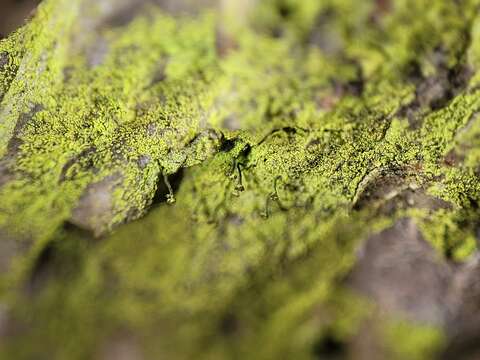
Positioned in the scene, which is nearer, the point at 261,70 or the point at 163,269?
the point at 261,70

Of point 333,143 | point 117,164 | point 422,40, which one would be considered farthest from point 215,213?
point 422,40

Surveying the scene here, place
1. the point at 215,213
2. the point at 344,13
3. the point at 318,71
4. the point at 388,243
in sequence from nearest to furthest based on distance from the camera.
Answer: the point at 344,13 → the point at 318,71 → the point at 388,243 → the point at 215,213

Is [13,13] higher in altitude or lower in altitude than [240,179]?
higher

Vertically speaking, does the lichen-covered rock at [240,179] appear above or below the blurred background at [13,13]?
below

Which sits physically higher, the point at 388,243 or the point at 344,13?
the point at 344,13

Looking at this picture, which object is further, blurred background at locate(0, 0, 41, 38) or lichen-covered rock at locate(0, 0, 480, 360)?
blurred background at locate(0, 0, 41, 38)

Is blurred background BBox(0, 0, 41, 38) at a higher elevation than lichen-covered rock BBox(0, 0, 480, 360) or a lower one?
higher

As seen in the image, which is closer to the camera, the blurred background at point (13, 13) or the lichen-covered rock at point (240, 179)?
the lichen-covered rock at point (240, 179)

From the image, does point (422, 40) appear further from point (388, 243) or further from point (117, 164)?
point (117, 164)
